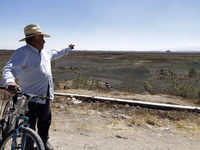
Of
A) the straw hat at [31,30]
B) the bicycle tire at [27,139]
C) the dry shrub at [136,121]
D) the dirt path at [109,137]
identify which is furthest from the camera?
the dry shrub at [136,121]

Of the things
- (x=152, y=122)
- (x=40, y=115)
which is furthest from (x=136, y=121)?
(x=40, y=115)

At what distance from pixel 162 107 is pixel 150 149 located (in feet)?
9.11

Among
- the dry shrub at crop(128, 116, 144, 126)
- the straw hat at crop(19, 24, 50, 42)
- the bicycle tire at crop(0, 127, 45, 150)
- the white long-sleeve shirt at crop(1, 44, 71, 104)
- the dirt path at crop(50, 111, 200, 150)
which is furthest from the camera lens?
the dry shrub at crop(128, 116, 144, 126)

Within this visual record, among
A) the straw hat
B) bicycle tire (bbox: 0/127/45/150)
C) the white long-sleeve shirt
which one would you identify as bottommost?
bicycle tire (bbox: 0/127/45/150)

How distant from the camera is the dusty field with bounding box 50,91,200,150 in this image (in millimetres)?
3338

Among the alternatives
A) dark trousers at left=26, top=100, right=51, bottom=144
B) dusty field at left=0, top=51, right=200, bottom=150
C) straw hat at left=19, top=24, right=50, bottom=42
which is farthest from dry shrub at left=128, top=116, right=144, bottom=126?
straw hat at left=19, top=24, right=50, bottom=42

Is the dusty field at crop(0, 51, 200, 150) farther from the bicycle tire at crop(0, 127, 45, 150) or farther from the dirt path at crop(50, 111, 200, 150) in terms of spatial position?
the bicycle tire at crop(0, 127, 45, 150)

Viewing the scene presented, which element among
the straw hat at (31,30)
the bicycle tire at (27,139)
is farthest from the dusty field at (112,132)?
the straw hat at (31,30)

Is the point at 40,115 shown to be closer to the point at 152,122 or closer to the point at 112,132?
the point at 112,132

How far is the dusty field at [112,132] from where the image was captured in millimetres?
3338

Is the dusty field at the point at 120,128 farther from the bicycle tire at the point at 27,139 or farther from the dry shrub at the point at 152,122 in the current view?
the bicycle tire at the point at 27,139

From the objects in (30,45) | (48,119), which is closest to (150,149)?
(48,119)

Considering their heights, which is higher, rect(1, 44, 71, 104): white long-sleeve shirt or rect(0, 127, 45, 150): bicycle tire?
rect(1, 44, 71, 104): white long-sleeve shirt

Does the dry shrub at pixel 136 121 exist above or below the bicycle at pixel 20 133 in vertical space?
below
